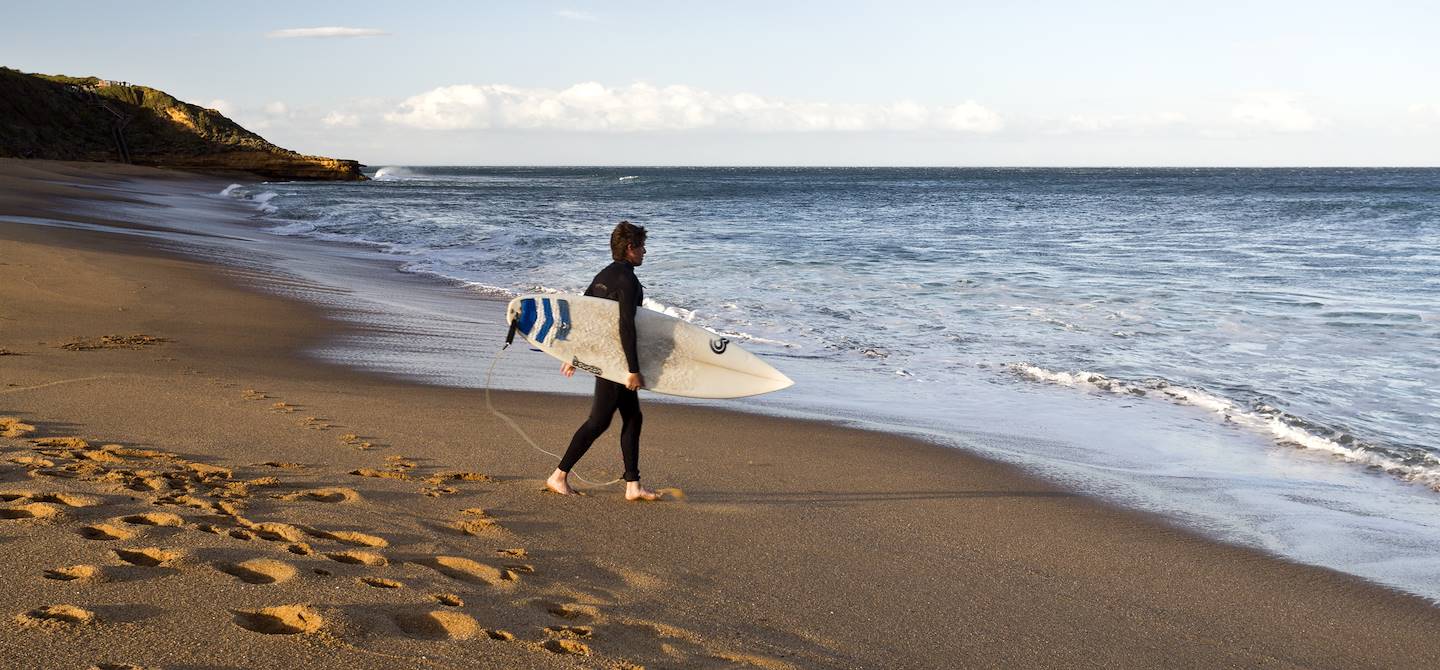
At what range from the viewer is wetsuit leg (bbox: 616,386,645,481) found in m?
5.24

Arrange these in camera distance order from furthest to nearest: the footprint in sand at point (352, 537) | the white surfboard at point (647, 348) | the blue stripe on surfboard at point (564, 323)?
the blue stripe on surfboard at point (564, 323), the white surfboard at point (647, 348), the footprint in sand at point (352, 537)

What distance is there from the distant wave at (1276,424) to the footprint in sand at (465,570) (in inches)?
223

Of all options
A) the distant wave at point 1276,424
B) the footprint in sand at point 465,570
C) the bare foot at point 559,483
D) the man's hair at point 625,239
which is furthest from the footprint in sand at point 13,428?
the distant wave at point 1276,424

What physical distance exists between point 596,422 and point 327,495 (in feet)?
4.41

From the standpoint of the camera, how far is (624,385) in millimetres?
5293

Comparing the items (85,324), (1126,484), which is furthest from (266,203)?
(1126,484)

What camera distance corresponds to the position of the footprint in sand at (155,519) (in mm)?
3951

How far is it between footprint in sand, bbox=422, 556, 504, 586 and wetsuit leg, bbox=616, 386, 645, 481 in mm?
1379

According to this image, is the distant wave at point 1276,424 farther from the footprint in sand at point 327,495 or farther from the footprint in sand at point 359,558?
the footprint in sand at point 327,495

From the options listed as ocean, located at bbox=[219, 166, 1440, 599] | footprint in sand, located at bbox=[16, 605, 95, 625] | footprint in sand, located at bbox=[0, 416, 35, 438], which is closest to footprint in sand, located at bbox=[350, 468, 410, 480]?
footprint in sand, located at bbox=[0, 416, 35, 438]

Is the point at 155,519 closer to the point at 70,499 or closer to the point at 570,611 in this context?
the point at 70,499

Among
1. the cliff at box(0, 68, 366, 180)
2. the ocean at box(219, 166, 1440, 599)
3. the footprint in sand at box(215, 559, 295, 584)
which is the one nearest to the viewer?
the footprint in sand at box(215, 559, 295, 584)

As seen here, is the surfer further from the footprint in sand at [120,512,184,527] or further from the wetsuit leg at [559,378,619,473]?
the footprint in sand at [120,512,184,527]

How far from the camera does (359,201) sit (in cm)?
4366
